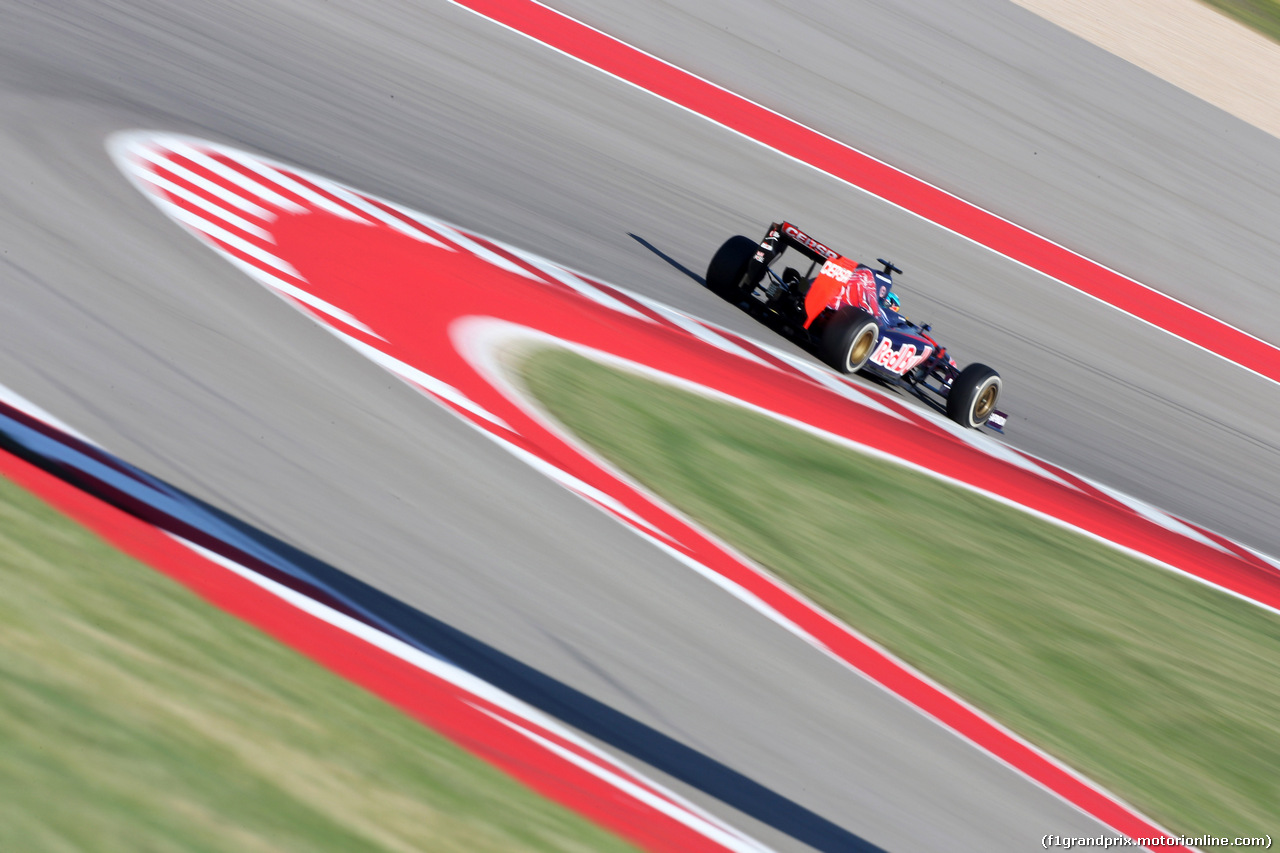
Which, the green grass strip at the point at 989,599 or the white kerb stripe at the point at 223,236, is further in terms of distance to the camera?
the white kerb stripe at the point at 223,236

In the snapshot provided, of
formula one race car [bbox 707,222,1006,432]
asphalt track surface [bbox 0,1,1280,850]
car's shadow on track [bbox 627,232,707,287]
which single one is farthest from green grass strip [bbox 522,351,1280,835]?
car's shadow on track [bbox 627,232,707,287]

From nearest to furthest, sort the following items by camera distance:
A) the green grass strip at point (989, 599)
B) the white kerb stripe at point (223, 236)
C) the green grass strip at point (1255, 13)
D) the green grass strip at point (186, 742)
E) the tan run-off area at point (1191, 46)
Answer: the green grass strip at point (186, 742) → the green grass strip at point (989, 599) → the white kerb stripe at point (223, 236) → the tan run-off area at point (1191, 46) → the green grass strip at point (1255, 13)

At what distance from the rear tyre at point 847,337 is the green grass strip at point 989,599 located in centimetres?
143

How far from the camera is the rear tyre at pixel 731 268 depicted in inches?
411

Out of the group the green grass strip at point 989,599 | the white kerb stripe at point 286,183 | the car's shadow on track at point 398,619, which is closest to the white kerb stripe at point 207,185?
the white kerb stripe at point 286,183

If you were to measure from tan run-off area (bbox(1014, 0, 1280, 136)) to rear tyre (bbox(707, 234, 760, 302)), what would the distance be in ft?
43.5

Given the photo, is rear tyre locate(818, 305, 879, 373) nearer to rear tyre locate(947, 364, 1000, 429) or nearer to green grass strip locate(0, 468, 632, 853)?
rear tyre locate(947, 364, 1000, 429)

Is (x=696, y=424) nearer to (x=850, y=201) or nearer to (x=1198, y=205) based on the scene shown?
(x=850, y=201)

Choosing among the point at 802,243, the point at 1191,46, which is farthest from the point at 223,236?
the point at 1191,46

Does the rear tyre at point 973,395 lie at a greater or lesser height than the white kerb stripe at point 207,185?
greater

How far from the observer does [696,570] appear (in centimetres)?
617

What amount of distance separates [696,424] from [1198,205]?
1271cm

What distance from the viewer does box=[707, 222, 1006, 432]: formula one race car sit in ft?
33.1

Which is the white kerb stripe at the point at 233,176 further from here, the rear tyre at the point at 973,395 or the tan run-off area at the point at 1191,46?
the tan run-off area at the point at 1191,46
